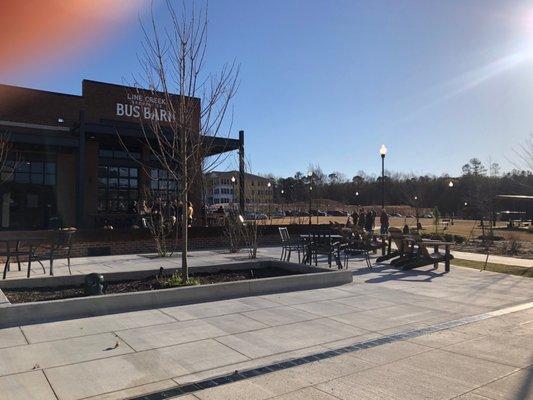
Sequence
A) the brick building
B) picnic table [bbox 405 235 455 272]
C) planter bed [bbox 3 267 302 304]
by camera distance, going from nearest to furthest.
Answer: planter bed [bbox 3 267 302 304], picnic table [bbox 405 235 455 272], the brick building

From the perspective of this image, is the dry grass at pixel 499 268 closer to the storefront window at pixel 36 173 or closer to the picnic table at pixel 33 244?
the picnic table at pixel 33 244

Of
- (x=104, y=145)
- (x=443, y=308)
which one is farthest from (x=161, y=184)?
(x=443, y=308)

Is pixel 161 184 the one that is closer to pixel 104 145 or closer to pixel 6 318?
pixel 104 145

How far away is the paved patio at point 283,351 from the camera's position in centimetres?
439

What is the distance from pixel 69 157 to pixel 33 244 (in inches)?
520

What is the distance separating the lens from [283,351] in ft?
18.1

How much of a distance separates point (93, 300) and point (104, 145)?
69.6 ft

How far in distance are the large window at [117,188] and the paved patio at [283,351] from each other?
20.0m

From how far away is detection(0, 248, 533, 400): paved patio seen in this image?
173 inches

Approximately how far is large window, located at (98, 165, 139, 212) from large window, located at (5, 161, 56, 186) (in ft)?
7.71

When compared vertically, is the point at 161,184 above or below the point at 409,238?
above

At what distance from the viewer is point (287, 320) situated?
22.7 feet

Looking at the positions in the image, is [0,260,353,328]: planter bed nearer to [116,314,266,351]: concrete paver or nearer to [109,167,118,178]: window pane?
[116,314,266,351]: concrete paver

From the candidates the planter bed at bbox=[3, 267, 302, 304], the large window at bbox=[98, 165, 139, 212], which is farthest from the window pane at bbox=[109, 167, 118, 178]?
the planter bed at bbox=[3, 267, 302, 304]
